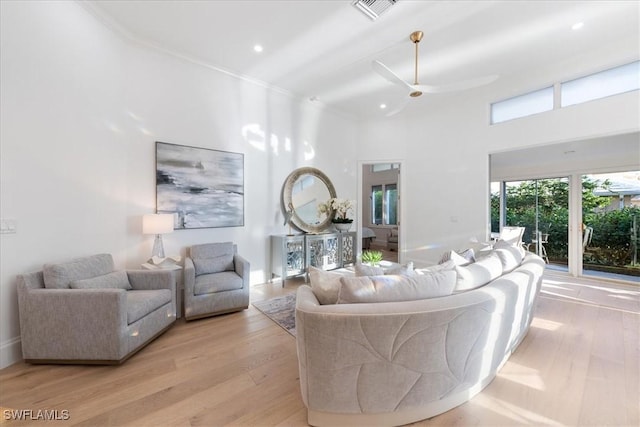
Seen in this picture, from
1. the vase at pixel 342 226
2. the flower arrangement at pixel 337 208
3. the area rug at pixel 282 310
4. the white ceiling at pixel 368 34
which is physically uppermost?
the white ceiling at pixel 368 34

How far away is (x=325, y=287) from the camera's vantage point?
1.62 metres

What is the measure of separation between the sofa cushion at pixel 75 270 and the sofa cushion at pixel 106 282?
0.06 m

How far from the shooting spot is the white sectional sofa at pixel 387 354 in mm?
1350

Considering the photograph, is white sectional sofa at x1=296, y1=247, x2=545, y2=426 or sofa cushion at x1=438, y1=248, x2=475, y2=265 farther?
sofa cushion at x1=438, y1=248, x2=475, y2=265

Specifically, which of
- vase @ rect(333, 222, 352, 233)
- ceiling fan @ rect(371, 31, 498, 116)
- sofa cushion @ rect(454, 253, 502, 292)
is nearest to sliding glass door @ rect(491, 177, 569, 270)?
vase @ rect(333, 222, 352, 233)

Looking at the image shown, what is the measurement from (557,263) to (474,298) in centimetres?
528

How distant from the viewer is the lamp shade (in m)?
2.98

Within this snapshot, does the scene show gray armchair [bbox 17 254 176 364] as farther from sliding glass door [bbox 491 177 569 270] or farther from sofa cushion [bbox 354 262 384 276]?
sliding glass door [bbox 491 177 569 270]

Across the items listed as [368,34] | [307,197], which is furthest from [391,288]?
[307,197]

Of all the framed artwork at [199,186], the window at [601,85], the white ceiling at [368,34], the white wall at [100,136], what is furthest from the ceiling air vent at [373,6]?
the window at [601,85]

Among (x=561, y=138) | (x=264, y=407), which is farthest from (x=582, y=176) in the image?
(x=264, y=407)

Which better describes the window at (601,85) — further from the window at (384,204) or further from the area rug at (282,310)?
the area rug at (282,310)

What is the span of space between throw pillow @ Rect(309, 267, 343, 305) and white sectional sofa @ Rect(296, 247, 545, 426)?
0.02 m

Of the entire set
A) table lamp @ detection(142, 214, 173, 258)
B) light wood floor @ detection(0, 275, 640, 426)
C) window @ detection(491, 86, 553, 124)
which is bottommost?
light wood floor @ detection(0, 275, 640, 426)
